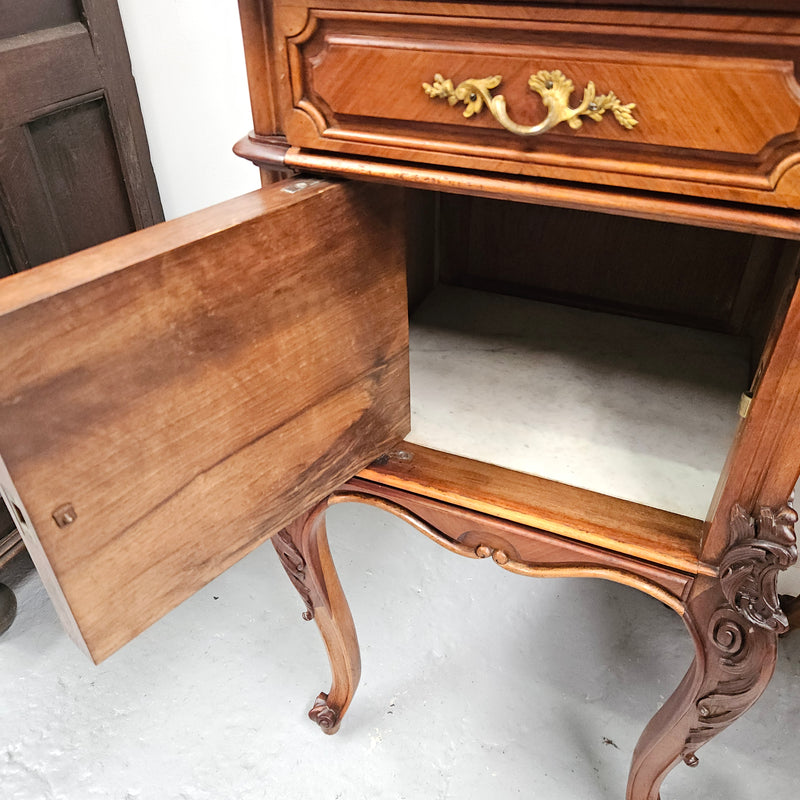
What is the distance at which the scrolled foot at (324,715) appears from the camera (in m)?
0.90

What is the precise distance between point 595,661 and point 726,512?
1.98 ft

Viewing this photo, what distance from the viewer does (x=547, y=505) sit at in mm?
585

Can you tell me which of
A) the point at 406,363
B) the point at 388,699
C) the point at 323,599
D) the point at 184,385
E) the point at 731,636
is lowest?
the point at 388,699

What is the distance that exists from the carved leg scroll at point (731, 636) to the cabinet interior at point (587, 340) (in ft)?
0.25

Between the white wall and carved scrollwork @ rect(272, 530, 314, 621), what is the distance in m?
0.60

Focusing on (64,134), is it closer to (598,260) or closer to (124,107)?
(124,107)

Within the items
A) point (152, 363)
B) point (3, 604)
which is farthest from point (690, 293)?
point (3, 604)

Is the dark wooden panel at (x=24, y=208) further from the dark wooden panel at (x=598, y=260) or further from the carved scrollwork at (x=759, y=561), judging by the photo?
the carved scrollwork at (x=759, y=561)

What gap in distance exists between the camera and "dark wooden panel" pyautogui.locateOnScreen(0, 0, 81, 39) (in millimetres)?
831

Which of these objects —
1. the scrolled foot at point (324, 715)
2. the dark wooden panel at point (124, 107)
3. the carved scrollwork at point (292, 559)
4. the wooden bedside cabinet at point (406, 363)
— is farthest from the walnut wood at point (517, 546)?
the dark wooden panel at point (124, 107)

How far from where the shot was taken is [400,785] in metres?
0.86

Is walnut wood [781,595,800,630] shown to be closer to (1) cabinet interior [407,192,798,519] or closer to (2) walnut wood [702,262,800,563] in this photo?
(1) cabinet interior [407,192,798,519]

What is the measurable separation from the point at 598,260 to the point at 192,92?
63 centimetres

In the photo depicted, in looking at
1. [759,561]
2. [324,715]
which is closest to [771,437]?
[759,561]
